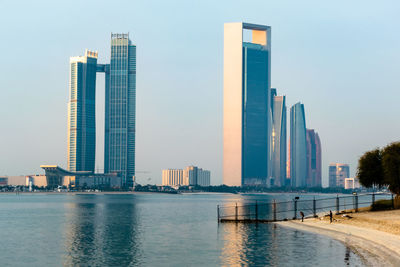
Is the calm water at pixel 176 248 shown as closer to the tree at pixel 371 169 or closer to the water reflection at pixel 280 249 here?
the water reflection at pixel 280 249

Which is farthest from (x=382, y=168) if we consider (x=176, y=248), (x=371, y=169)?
(x=176, y=248)

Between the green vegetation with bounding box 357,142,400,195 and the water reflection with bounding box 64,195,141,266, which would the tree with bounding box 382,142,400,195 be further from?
the water reflection with bounding box 64,195,141,266

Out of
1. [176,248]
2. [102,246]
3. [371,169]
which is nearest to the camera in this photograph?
[176,248]

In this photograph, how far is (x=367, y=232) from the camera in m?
69.5

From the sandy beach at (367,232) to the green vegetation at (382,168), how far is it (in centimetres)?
1268

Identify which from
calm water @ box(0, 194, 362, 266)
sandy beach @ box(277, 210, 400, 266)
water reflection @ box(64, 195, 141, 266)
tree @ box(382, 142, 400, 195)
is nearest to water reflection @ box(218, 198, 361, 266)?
calm water @ box(0, 194, 362, 266)

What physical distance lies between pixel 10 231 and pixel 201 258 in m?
51.3

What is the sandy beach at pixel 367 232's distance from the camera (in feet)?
175

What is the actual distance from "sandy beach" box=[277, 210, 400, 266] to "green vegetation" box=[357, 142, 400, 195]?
12.7m

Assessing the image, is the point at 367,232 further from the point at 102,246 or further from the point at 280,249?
the point at 102,246

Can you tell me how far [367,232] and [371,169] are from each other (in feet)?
137

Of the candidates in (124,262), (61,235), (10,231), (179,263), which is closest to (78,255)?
(124,262)

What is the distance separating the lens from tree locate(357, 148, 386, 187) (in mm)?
108000

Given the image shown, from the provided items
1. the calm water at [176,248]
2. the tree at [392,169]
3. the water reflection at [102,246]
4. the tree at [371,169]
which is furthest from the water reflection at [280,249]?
the tree at [371,169]
